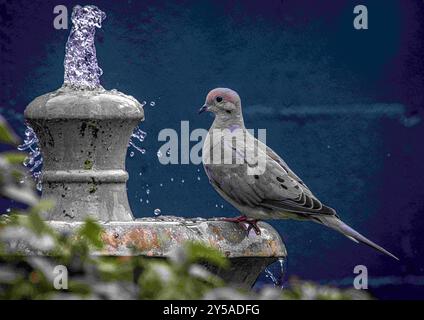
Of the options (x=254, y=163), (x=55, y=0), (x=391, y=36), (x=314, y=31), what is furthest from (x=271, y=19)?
(x=254, y=163)

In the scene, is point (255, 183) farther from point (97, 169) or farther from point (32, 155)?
point (32, 155)

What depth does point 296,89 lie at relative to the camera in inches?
343

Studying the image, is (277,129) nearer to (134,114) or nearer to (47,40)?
(47,40)

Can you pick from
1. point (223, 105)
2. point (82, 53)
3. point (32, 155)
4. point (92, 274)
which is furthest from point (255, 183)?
point (92, 274)

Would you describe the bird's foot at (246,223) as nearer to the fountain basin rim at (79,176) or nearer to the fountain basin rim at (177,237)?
the fountain basin rim at (177,237)

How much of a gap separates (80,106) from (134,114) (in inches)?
9.0

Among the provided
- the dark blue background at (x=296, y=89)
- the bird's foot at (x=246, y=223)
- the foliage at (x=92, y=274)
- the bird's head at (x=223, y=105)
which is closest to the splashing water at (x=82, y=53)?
the bird's head at (x=223, y=105)

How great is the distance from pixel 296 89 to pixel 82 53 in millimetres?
2984

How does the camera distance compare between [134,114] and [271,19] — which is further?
[271,19]

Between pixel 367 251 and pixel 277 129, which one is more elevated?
pixel 277 129

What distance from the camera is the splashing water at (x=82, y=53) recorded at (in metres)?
5.80

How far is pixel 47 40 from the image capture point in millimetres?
8461

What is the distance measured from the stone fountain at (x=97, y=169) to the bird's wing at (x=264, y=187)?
119mm

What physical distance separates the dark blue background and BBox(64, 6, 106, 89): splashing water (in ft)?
7.42
